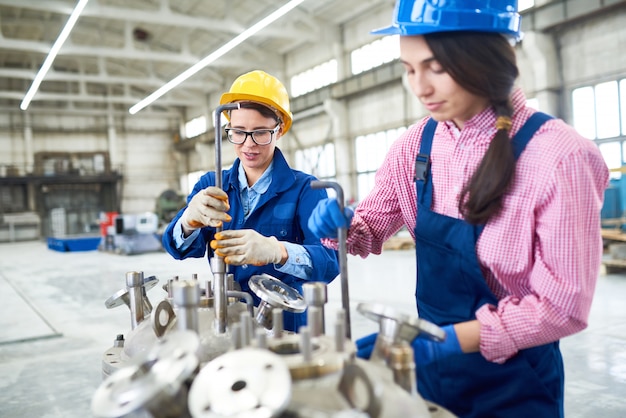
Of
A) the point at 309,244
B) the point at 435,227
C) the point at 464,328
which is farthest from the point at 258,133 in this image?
the point at 464,328

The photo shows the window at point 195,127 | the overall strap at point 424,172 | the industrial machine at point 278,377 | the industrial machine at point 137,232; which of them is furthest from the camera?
the window at point 195,127

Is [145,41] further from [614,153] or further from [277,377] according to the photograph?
[277,377]

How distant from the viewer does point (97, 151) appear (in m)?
19.6

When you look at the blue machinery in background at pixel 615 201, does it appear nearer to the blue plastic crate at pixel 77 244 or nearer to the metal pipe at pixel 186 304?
the metal pipe at pixel 186 304

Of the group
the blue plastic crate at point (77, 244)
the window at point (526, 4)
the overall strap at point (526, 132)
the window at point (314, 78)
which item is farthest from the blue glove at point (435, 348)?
the window at point (314, 78)

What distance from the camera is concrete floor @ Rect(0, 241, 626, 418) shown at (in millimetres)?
2781

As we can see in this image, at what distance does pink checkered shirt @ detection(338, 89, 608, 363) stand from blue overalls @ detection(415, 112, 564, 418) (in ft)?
0.10

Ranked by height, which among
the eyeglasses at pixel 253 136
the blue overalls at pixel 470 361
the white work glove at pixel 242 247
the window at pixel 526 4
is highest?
the window at pixel 526 4

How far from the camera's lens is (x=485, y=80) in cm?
103

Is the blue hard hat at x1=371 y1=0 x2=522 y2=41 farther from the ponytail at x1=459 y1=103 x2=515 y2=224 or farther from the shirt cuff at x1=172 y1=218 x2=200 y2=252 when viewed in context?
the shirt cuff at x1=172 y1=218 x2=200 y2=252

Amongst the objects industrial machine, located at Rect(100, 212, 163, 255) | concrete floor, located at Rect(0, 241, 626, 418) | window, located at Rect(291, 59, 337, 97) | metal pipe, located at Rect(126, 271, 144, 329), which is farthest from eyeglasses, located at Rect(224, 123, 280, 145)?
window, located at Rect(291, 59, 337, 97)

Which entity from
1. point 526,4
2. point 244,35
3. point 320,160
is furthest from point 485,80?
point 320,160

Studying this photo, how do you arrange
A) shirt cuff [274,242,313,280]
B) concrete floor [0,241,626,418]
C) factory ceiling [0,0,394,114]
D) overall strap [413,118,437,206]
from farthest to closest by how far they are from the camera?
factory ceiling [0,0,394,114] < concrete floor [0,241,626,418] < shirt cuff [274,242,313,280] < overall strap [413,118,437,206]

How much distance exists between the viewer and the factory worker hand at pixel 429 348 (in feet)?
3.30
